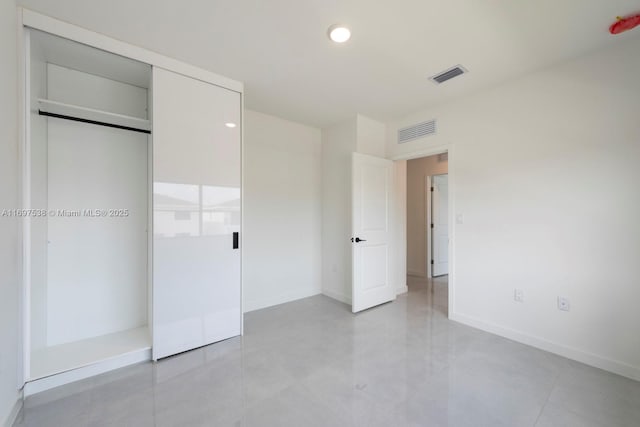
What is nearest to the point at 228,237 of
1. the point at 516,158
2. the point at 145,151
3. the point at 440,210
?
the point at 145,151

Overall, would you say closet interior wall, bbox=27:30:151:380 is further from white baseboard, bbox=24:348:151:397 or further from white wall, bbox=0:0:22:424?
white wall, bbox=0:0:22:424

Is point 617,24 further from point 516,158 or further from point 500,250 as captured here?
point 500,250

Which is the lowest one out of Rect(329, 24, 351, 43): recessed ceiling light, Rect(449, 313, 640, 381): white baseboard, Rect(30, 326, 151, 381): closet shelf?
Rect(449, 313, 640, 381): white baseboard

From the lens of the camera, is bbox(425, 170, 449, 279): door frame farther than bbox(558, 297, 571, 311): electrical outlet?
Yes

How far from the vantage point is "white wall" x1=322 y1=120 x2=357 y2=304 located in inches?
152

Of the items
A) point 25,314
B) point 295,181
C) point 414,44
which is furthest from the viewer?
point 295,181

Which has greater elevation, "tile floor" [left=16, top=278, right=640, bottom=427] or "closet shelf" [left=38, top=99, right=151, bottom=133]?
"closet shelf" [left=38, top=99, right=151, bottom=133]

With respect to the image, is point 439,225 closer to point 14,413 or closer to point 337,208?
point 337,208

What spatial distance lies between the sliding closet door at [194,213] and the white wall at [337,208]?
66.0 inches

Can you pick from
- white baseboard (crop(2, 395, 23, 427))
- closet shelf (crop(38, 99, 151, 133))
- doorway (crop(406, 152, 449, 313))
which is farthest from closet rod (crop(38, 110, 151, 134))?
doorway (crop(406, 152, 449, 313))

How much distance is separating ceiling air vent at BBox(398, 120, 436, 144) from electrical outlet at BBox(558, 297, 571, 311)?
2250 mm

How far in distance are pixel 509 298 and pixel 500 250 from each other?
0.51 metres

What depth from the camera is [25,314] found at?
1.84 m

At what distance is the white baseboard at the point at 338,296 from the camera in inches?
150
